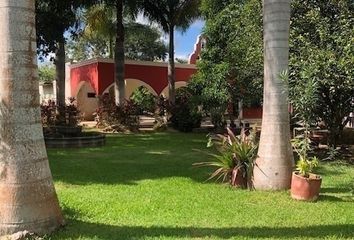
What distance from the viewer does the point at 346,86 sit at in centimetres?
1149

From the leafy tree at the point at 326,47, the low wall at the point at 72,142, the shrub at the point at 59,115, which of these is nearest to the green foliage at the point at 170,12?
the shrub at the point at 59,115

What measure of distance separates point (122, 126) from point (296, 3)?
11272 millimetres

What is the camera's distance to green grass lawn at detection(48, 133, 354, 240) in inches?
222

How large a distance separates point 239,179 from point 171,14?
1727cm

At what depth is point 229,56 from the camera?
1655 cm

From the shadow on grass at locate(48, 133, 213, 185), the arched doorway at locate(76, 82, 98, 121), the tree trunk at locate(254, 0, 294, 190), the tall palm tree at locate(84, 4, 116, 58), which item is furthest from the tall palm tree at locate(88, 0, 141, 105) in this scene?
the tree trunk at locate(254, 0, 294, 190)

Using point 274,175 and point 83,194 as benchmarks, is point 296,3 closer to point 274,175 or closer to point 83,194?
point 274,175

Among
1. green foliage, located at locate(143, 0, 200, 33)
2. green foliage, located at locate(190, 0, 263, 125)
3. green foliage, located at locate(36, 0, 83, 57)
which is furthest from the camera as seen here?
green foliage, located at locate(143, 0, 200, 33)

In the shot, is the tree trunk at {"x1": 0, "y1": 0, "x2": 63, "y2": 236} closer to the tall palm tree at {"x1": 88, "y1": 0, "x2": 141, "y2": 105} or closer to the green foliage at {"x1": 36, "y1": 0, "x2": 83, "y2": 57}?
the green foliage at {"x1": 36, "y1": 0, "x2": 83, "y2": 57}

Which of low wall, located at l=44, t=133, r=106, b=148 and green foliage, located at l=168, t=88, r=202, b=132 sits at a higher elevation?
green foliage, located at l=168, t=88, r=202, b=132

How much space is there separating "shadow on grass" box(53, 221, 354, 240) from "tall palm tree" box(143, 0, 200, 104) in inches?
734

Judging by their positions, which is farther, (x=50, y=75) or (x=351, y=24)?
(x=50, y=75)

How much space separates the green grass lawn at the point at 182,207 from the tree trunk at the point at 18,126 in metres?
0.44

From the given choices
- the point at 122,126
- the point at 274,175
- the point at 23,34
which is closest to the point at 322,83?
the point at 274,175
